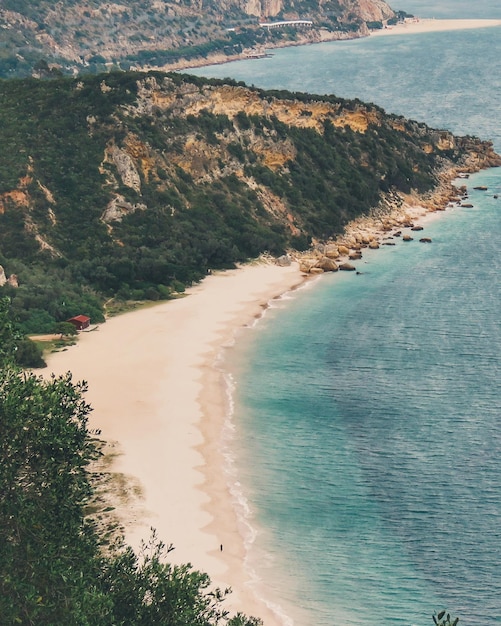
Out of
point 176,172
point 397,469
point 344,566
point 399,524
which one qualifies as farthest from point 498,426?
point 176,172

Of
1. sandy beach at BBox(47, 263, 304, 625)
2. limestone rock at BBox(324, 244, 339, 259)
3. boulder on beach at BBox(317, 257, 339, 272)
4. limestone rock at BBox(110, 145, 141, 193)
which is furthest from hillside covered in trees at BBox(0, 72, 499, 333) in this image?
boulder on beach at BBox(317, 257, 339, 272)

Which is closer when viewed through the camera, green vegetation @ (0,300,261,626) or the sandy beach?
green vegetation @ (0,300,261,626)

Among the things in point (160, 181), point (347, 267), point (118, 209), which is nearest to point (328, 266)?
point (347, 267)

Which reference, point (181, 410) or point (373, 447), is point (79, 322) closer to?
point (181, 410)

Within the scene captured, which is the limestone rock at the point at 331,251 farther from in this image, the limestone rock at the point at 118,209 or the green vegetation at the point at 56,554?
the green vegetation at the point at 56,554

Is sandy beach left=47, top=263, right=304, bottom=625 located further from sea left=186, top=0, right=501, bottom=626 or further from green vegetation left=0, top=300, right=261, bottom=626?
green vegetation left=0, top=300, right=261, bottom=626

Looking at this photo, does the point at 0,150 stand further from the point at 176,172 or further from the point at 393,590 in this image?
the point at 393,590
